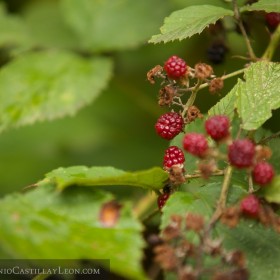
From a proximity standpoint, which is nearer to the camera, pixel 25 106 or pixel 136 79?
pixel 25 106

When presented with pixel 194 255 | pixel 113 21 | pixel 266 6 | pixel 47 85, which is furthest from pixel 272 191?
pixel 113 21

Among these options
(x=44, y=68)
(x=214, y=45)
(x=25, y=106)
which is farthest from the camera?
(x=44, y=68)

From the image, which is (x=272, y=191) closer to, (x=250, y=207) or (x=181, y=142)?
(x=250, y=207)

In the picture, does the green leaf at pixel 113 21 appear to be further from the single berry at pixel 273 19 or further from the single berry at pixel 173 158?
the single berry at pixel 173 158

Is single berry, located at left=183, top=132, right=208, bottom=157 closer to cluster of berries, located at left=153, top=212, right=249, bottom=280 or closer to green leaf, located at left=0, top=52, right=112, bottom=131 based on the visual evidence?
cluster of berries, located at left=153, top=212, right=249, bottom=280

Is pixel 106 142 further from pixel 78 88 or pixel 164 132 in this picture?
pixel 164 132

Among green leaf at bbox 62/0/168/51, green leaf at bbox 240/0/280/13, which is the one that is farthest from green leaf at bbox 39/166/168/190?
green leaf at bbox 62/0/168/51

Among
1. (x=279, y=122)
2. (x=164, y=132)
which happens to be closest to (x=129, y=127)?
(x=279, y=122)
